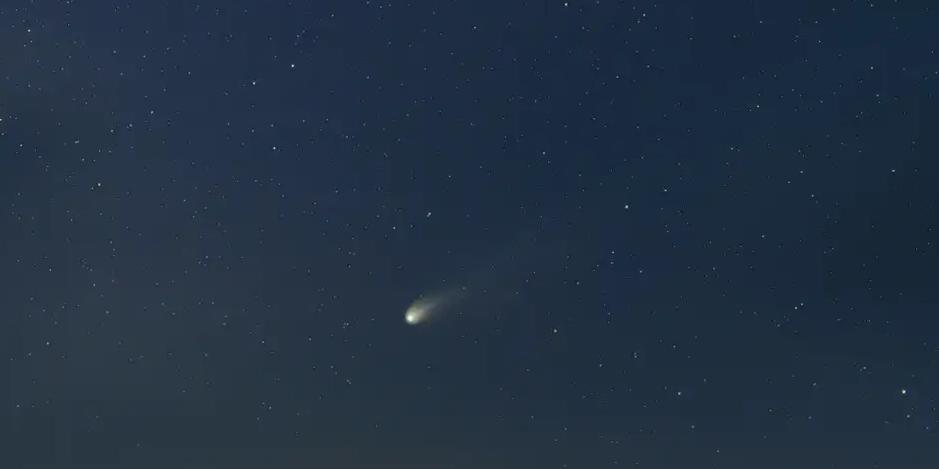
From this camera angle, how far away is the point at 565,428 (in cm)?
242

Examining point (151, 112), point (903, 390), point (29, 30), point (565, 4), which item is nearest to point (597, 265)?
point (565, 4)

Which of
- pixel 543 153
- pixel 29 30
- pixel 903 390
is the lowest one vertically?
pixel 903 390

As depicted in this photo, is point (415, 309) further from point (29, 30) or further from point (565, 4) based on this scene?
point (29, 30)

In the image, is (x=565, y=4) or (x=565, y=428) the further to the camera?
→ (x=565, y=428)

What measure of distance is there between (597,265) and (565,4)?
651mm

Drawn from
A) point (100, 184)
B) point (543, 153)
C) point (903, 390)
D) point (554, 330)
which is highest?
point (100, 184)

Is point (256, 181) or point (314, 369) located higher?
point (256, 181)

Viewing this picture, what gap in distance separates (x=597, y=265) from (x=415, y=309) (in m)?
0.48

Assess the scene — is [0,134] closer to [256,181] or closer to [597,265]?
[256,181]

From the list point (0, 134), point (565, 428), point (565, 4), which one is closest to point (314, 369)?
point (565, 428)

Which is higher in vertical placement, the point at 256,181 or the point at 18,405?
the point at 256,181

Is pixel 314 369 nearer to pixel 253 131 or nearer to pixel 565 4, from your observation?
pixel 253 131

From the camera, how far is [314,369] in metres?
2.40

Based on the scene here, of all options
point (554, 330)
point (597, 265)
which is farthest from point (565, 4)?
point (554, 330)
